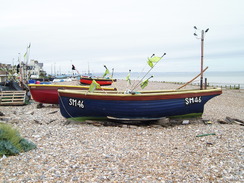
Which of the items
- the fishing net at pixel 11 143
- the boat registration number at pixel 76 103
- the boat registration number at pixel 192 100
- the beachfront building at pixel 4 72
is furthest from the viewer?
the beachfront building at pixel 4 72

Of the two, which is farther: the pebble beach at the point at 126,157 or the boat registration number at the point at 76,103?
the boat registration number at the point at 76,103

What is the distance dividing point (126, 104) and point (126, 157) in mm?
4229

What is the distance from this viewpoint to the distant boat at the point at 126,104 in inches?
404

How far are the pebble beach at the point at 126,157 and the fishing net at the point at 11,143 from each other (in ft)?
0.67

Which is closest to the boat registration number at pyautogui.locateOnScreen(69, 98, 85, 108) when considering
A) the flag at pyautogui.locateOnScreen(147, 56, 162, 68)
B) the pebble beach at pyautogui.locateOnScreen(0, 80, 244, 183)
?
the pebble beach at pyautogui.locateOnScreen(0, 80, 244, 183)

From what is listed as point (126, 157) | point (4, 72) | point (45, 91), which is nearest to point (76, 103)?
point (126, 157)

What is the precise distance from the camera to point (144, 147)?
23.7ft

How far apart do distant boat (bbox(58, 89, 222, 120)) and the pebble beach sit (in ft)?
4.29

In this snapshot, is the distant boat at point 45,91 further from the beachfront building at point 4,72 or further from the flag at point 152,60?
the beachfront building at point 4,72

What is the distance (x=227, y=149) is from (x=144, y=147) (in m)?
2.27

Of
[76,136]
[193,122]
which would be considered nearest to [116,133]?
[76,136]

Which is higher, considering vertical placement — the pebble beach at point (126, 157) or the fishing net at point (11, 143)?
the fishing net at point (11, 143)

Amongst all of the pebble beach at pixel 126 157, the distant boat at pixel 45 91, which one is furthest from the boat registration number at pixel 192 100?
the distant boat at pixel 45 91

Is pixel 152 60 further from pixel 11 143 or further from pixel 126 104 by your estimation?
pixel 11 143
